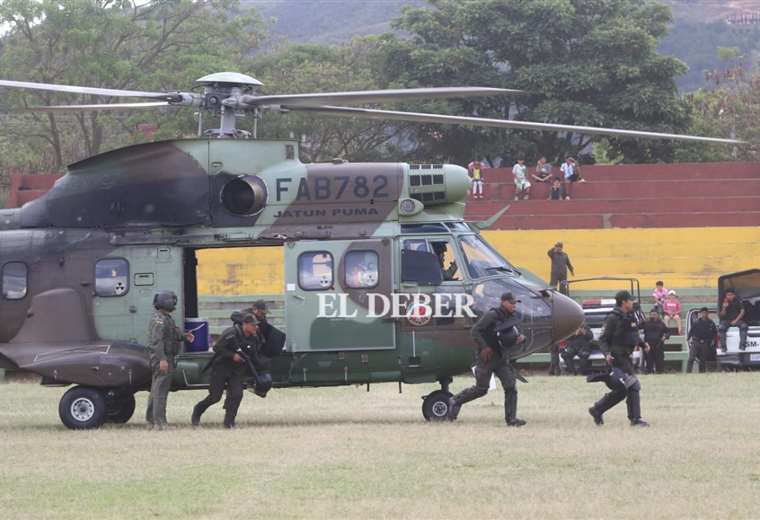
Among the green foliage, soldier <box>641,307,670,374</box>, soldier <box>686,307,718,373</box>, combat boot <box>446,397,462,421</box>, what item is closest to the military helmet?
combat boot <box>446,397,462,421</box>

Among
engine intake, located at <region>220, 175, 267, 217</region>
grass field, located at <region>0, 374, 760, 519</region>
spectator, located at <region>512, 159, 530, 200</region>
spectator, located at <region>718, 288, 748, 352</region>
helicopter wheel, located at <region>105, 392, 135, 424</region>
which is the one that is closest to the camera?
grass field, located at <region>0, 374, 760, 519</region>

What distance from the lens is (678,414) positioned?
18250 mm

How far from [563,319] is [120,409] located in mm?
5723

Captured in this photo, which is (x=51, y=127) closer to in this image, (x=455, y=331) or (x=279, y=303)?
(x=279, y=303)

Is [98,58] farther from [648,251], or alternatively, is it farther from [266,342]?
[266,342]

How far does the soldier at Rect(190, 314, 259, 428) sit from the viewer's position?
1672cm

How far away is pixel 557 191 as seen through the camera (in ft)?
144

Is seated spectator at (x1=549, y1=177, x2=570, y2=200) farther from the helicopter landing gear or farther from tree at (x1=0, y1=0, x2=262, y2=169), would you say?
the helicopter landing gear

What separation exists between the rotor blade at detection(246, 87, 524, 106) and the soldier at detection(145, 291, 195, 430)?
8.29 ft

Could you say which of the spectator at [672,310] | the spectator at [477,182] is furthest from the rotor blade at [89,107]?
the spectator at [477,182]

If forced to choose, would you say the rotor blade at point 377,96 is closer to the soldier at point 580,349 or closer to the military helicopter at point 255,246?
the military helicopter at point 255,246

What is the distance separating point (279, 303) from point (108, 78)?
112ft

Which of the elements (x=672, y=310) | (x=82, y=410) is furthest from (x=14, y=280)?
(x=672, y=310)

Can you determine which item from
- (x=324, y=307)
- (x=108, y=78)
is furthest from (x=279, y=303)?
(x=108, y=78)
